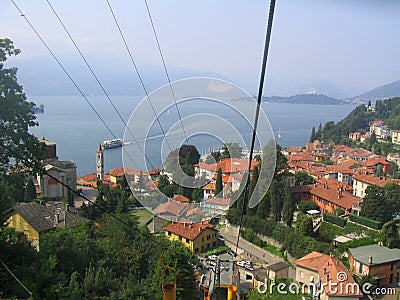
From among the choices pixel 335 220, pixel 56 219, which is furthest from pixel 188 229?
pixel 335 220

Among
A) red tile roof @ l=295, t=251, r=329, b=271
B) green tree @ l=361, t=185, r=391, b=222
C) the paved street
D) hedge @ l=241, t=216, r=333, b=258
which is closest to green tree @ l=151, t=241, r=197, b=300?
red tile roof @ l=295, t=251, r=329, b=271

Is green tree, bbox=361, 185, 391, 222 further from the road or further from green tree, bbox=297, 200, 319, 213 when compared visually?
the road

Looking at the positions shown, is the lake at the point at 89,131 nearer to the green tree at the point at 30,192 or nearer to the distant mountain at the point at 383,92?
the green tree at the point at 30,192

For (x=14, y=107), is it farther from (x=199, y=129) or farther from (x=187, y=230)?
(x=187, y=230)

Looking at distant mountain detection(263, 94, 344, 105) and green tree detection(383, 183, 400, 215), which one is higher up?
distant mountain detection(263, 94, 344, 105)

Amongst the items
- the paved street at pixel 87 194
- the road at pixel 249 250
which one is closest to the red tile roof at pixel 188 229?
the road at pixel 249 250

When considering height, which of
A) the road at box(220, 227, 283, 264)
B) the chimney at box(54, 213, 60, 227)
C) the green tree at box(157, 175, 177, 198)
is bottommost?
the road at box(220, 227, 283, 264)
